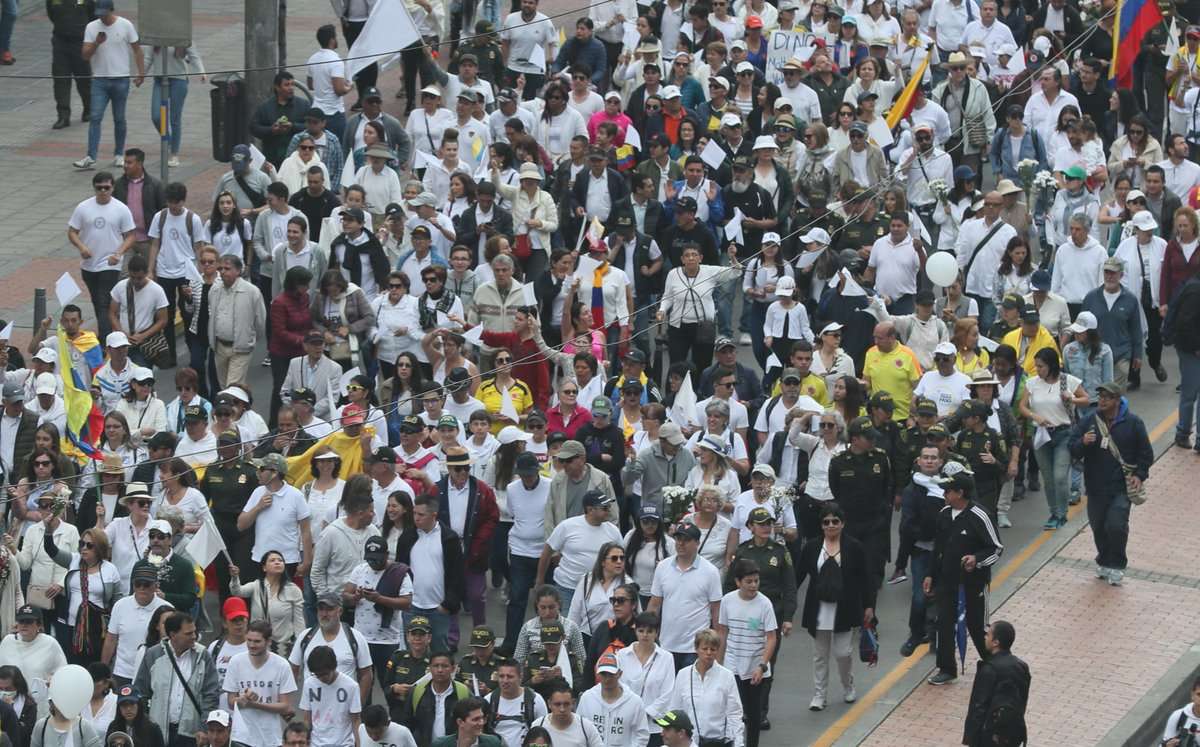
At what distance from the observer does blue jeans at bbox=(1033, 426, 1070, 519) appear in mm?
20531

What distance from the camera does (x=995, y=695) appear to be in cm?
1644

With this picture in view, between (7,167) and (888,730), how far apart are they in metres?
14.6

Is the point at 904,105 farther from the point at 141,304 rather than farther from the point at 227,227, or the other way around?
the point at 141,304

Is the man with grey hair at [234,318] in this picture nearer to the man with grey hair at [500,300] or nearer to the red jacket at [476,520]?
the man with grey hair at [500,300]

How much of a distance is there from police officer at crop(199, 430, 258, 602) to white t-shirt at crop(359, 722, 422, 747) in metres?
2.92

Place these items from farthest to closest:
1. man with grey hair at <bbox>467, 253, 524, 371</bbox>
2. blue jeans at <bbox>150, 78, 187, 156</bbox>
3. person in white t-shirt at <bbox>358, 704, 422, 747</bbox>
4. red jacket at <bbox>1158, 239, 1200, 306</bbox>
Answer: blue jeans at <bbox>150, 78, 187, 156</bbox> < red jacket at <bbox>1158, 239, 1200, 306</bbox> < man with grey hair at <bbox>467, 253, 524, 371</bbox> < person in white t-shirt at <bbox>358, 704, 422, 747</bbox>

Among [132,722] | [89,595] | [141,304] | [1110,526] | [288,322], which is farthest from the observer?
[141,304]

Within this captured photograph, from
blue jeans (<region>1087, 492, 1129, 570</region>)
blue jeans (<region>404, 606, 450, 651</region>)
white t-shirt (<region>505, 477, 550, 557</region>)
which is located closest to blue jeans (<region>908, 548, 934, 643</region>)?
blue jeans (<region>1087, 492, 1129, 570</region>)

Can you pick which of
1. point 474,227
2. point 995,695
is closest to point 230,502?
point 474,227

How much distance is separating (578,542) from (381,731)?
2.63 m

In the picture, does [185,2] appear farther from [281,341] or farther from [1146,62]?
[1146,62]

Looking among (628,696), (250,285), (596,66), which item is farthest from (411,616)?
(596,66)

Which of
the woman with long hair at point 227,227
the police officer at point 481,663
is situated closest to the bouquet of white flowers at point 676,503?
the police officer at point 481,663

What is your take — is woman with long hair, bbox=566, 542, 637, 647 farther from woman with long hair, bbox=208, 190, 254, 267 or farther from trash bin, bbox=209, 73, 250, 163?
trash bin, bbox=209, 73, 250, 163
